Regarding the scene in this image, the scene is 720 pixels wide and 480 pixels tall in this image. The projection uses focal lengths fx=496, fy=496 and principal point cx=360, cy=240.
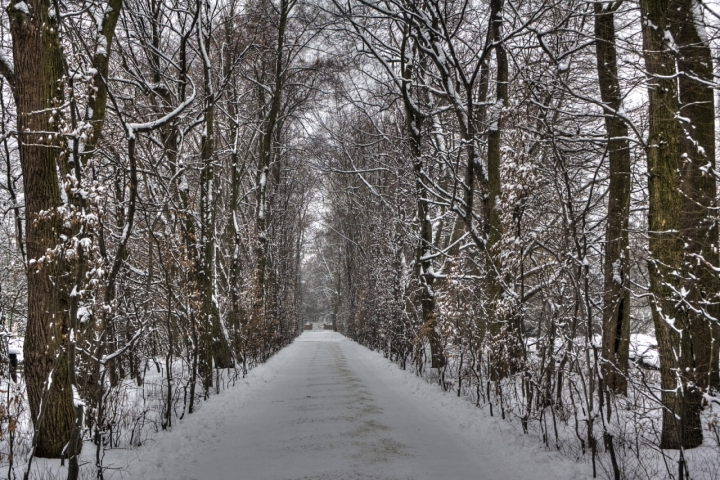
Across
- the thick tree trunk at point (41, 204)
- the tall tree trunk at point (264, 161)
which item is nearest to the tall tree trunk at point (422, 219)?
the tall tree trunk at point (264, 161)

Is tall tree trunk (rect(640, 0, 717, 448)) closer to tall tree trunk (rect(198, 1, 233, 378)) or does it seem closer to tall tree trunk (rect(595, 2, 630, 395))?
tall tree trunk (rect(595, 2, 630, 395))

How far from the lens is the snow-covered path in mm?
5539

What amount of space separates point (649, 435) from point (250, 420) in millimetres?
6024

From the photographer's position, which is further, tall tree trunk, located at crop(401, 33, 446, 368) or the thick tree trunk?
tall tree trunk, located at crop(401, 33, 446, 368)

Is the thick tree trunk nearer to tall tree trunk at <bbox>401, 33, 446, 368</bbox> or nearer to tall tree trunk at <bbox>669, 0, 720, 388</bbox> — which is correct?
tall tree trunk at <bbox>669, 0, 720, 388</bbox>

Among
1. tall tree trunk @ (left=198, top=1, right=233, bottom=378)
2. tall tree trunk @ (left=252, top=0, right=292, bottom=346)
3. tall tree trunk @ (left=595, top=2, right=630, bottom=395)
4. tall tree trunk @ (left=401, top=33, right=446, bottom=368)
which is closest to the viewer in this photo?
tall tree trunk @ (left=595, top=2, right=630, bottom=395)

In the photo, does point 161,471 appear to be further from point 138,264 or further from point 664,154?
point 664,154

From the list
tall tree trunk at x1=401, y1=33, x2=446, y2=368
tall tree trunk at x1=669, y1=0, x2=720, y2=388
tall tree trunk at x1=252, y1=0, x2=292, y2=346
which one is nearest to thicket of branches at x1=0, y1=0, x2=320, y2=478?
tall tree trunk at x1=252, y1=0, x2=292, y2=346

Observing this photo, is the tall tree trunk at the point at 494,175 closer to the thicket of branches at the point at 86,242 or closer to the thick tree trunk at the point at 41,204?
the thicket of branches at the point at 86,242

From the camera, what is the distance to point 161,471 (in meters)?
5.55

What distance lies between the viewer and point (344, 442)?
22.3ft

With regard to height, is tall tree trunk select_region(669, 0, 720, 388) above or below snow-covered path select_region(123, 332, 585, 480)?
above

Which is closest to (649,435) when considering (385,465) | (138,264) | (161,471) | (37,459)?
(385,465)

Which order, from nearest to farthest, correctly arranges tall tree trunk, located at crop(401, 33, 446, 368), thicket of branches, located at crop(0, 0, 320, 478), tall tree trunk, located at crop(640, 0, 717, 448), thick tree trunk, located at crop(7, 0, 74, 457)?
thicket of branches, located at crop(0, 0, 320, 478) → tall tree trunk, located at crop(640, 0, 717, 448) → thick tree trunk, located at crop(7, 0, 74, 457) → tall tree trunk, located at crop(401, 33, 446, 368)
